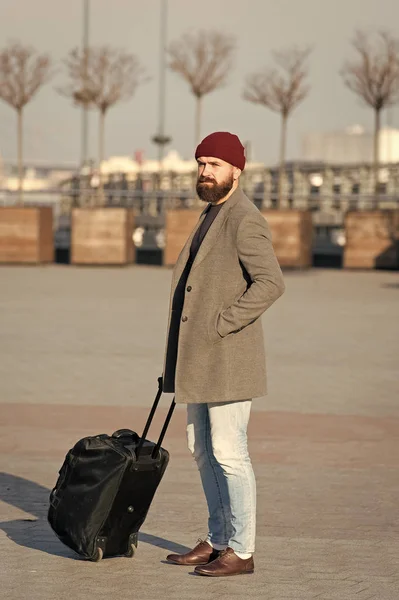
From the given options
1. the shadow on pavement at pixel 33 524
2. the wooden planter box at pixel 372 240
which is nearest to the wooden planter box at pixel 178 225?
the wooden planter box at pixel 372 240

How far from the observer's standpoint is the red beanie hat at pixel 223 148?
18.7ft

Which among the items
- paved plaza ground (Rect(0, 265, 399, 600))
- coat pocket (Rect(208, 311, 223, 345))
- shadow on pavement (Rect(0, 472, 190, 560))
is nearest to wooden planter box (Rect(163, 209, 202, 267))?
paved plaza ground (Rect(0, 265, 399, 600))

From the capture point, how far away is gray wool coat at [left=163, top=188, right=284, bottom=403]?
5.64 metres

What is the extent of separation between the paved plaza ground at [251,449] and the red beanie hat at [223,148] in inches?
65.2

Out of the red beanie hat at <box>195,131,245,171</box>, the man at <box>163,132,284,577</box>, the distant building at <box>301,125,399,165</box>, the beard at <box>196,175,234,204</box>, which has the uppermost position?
the red beanie hat at <box>195,131,245,171</box>

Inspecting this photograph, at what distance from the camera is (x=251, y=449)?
8.65 m

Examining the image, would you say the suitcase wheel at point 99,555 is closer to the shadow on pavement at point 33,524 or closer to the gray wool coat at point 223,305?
the shadow on pavement at point 33,524

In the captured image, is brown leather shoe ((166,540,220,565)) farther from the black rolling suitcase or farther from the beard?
the beard

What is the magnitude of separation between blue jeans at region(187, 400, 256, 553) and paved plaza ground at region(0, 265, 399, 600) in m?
0.21

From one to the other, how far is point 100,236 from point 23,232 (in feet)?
5.19

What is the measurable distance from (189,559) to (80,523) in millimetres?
478

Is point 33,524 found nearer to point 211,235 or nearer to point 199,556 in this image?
point 199,556

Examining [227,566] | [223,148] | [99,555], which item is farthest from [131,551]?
[223,148]

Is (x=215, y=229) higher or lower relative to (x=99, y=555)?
higher
